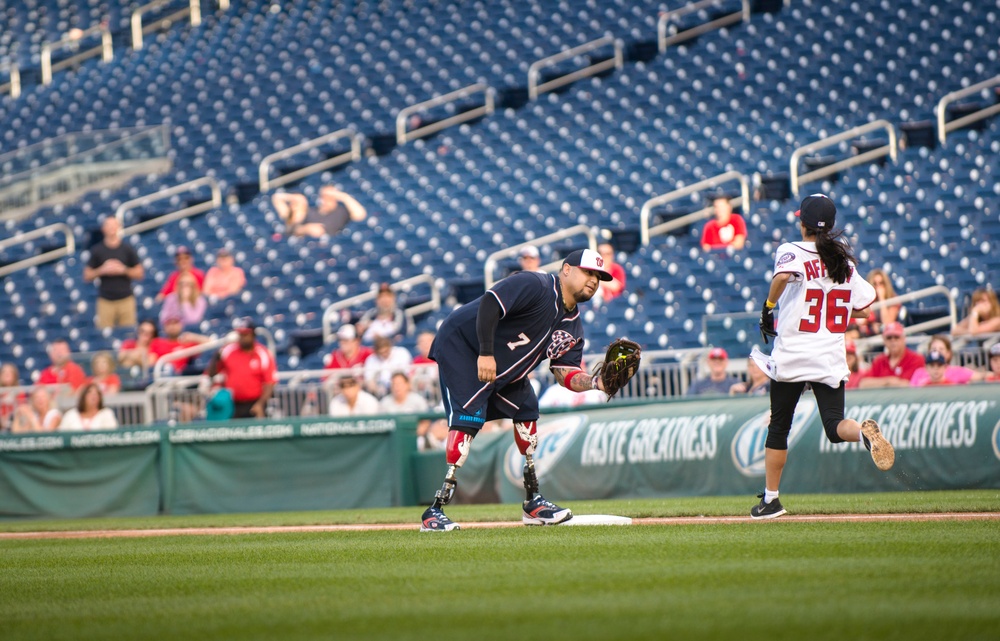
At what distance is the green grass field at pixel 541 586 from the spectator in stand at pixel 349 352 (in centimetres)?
798

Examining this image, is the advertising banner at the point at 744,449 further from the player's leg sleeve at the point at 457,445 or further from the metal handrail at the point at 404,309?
the metal handrail at the point at 404,309

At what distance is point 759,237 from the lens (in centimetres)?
1930

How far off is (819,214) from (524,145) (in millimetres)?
16545

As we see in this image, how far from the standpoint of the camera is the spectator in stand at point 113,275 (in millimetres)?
20391

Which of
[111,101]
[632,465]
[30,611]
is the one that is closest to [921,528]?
[30,611]

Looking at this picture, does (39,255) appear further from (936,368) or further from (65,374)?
(936,368)

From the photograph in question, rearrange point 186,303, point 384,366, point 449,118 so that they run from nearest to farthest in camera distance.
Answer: point 384,366, point 186,303, point 449,118

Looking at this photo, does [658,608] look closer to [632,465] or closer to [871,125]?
[632,465]

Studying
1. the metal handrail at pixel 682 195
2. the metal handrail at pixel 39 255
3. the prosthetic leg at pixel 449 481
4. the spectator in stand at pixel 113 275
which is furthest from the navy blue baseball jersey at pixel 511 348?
the metal handrail at pixel 39 255

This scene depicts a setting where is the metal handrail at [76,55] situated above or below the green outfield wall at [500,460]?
above

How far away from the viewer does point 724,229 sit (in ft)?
61.8

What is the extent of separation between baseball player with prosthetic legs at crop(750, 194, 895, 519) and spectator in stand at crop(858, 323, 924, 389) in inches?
191

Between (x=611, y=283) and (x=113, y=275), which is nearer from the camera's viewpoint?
(x=611, y=283)

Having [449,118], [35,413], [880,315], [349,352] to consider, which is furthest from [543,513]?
[449,118]
